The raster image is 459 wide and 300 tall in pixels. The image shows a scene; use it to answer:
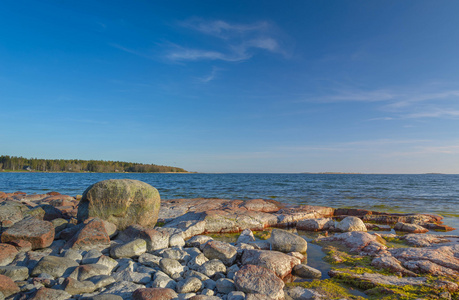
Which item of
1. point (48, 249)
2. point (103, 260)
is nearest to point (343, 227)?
point (103, 260)

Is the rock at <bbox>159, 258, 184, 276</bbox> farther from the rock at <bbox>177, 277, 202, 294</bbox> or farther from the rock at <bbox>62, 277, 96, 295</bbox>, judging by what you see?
the rock at <bbox>62, 277, 96, 295</bbox>

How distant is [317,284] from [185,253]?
344 cm

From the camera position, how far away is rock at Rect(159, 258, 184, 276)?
6125mm

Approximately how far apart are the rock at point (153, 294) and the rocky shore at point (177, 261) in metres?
0.02

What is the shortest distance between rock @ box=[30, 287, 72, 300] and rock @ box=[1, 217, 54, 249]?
130 inches

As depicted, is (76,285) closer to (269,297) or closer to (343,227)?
(269,297)

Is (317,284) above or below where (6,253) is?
below

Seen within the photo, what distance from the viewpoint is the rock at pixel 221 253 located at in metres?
7.03

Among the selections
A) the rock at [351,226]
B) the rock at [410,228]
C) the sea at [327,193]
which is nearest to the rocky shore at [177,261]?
the rock at [351,226]

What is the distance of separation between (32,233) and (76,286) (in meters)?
3.41

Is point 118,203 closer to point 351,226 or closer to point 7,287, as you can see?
point 7,287

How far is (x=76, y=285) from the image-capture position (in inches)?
196

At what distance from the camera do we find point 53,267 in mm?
5648

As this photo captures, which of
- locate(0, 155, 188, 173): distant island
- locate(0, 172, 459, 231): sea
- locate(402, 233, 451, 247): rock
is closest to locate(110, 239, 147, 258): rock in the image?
locate(402, 233, 451, 247): rock
